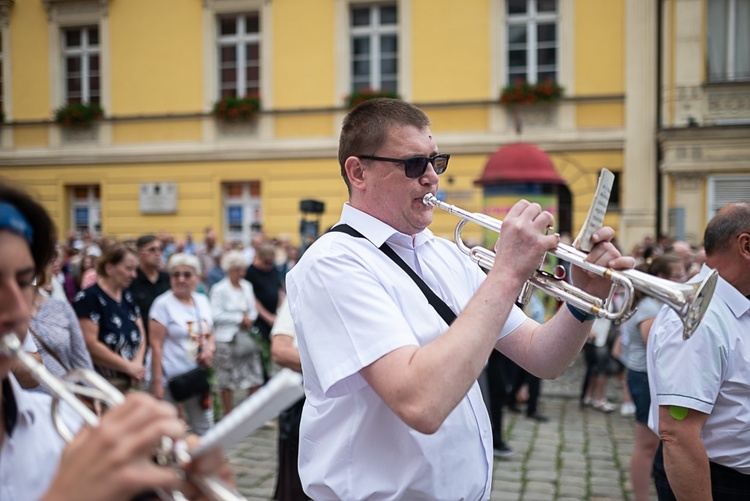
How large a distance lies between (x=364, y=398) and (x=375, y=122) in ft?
2.92

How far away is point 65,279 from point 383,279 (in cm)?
949

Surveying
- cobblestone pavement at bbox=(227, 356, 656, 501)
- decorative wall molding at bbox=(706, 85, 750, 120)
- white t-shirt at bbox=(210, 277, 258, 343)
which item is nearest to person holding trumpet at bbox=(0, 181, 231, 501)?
cobblestone pavement at bbox=(227, 356, 656, 501)

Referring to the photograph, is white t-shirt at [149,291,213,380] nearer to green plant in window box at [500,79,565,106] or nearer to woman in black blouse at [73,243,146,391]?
woman in black blouse at [73,243,146,391]

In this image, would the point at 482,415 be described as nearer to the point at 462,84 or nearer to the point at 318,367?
the point at 318,367

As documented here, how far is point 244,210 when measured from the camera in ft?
58.6

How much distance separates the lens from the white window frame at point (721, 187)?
14656 mm

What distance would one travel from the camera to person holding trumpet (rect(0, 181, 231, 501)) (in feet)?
3.51

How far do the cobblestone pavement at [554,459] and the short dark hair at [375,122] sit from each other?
3.81 m

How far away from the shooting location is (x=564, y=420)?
25.7 feet

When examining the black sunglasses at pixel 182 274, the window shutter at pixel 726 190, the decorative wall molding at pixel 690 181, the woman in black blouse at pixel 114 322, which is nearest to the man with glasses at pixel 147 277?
the black sunglasses at pixel 182 274

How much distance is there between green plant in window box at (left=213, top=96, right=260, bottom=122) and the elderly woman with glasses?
37.3 ft

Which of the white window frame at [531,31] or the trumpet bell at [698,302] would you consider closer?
the trumpet bell at [698,302]

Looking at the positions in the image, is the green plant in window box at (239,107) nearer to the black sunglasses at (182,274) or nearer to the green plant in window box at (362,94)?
the green plant in window box at (362,94)

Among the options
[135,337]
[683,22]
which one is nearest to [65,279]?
[135,337]
